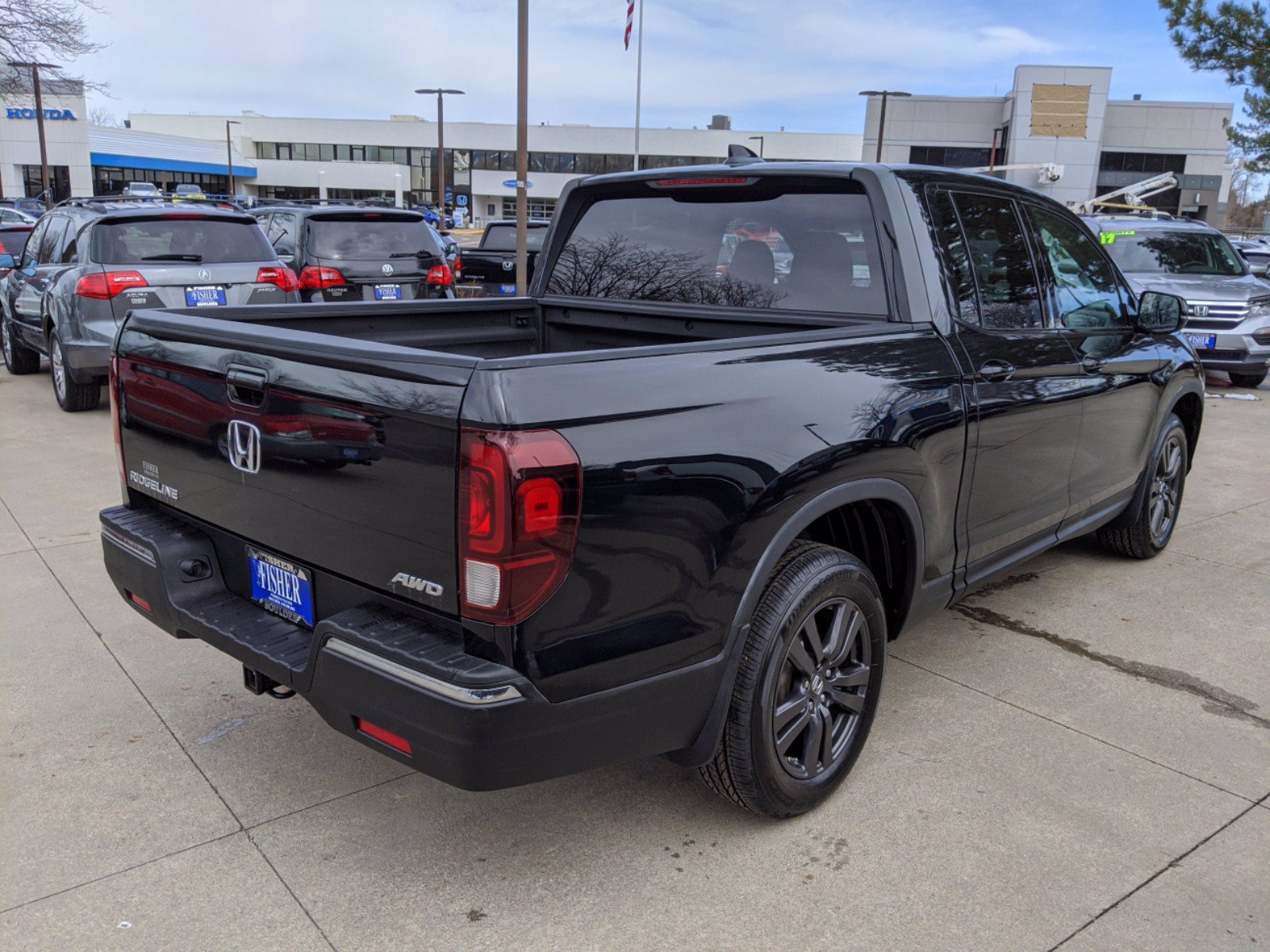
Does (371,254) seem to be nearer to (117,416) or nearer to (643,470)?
(117,416)

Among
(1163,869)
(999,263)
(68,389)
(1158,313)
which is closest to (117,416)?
(999,263)

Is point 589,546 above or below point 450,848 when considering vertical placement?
above

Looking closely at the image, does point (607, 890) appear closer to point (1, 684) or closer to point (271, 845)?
point (271, 845)

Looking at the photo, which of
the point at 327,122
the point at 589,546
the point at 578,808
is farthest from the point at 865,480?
the point at 327,122

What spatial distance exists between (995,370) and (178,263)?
23.1 feet

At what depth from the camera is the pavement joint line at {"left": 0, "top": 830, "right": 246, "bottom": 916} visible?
2611mm

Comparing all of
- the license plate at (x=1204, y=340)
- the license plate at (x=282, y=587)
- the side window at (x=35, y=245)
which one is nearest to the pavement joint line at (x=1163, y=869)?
the license plate at (x=282, y=587)

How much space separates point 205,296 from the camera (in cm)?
823

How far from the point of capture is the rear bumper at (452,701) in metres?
2.20

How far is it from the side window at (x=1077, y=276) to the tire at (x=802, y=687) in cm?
181

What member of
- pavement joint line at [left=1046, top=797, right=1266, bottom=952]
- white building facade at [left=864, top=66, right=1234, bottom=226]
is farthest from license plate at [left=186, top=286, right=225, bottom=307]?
white building facade at [left=864, top=66, right=1234, bottom=226]

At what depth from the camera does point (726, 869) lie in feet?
9.27

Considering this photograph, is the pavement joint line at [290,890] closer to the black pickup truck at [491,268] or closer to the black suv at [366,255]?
the black suv at [366,255]

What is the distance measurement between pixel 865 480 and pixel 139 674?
2.86 m
